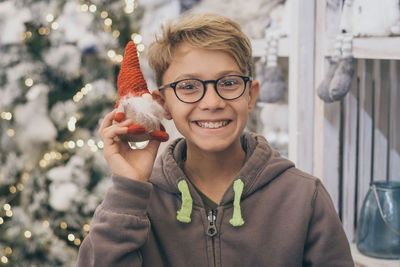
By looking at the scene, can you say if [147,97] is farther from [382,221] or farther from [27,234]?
[27,234]

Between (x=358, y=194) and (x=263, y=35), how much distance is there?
0.69 metres

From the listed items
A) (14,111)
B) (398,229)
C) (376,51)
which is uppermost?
(376,51)

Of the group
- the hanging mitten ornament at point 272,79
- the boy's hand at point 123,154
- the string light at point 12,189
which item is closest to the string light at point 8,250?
the string light at point 12,189

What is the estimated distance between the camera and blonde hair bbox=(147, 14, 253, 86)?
1006 mm

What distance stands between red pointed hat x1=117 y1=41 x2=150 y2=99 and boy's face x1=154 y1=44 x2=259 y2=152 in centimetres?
8

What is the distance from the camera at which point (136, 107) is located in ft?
3.11

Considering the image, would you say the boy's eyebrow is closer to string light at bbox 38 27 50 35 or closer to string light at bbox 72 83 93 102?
string light at bbox 72 83 93 102

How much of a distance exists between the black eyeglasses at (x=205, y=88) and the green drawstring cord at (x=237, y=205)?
185 mm

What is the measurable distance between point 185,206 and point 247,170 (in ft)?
0.51

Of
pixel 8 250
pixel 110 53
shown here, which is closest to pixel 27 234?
pixel 8 250

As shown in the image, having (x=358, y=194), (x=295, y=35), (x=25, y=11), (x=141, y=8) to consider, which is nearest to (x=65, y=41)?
(x=25, y=11)

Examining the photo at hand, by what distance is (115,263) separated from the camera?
93 cm

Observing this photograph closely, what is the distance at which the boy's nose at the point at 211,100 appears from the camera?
976 mm

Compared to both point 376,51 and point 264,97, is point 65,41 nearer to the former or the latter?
point 264,97
